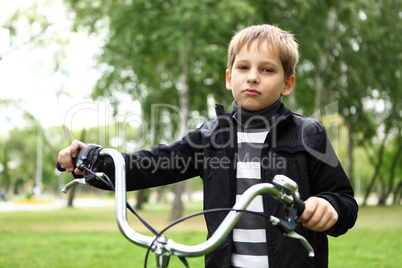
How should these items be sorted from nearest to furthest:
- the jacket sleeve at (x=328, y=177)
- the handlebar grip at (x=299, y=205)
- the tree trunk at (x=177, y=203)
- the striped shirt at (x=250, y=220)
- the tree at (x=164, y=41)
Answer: the handlebar grip at (x=299, y=205) < the jacket sleeve at (x=328, y=177) < the striped shirt at (x=250, y=220) < the tree at (x=164, y=41) < the tree trunk at (x=177, y=203)

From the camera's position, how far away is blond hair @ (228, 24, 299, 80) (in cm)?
209

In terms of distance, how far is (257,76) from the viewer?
2.05 meters

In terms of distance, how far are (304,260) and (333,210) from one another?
39 cm

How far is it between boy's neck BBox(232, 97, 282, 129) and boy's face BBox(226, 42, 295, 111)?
A: 1.1 inches

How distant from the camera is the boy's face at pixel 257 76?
206cm

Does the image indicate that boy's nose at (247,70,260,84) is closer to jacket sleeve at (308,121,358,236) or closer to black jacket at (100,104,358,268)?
black jacket at (100,104,358,268)

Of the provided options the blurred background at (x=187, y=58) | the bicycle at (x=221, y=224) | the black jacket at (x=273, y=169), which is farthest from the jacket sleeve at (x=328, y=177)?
the blurred background at (x=187, y=58)

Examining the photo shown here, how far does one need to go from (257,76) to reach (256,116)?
207 millimetres

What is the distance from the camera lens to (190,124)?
17.6 m

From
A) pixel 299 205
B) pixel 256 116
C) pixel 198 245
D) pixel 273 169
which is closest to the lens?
pixel 198 245

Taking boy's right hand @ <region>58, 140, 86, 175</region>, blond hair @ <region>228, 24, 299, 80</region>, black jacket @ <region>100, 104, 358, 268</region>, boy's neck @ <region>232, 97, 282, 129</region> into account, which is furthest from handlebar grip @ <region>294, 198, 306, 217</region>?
boy's right hand @ <region>58, 140, 86, 175</region>

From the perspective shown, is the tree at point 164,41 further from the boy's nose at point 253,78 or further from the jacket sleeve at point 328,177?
the jacket sleeve at point 328,177

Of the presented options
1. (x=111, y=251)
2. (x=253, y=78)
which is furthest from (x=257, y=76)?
(x=111, y=251)

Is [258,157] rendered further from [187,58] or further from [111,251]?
[187,58]
